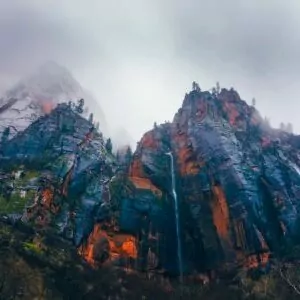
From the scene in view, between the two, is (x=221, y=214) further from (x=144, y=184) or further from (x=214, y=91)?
(x=214, y=91)

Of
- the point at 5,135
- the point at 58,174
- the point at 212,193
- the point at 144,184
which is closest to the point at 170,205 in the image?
the point at 144,184

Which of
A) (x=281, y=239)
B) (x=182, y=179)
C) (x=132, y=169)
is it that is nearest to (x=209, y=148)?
(x=182, y=179)

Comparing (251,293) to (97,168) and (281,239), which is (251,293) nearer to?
(281,239)

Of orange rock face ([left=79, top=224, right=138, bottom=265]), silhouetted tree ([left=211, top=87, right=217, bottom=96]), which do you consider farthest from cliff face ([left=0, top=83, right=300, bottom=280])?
silhouetted tree ([left=211, top=87, right=217, bottom=96])

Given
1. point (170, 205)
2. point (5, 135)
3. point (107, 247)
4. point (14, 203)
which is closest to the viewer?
point (107, 247)

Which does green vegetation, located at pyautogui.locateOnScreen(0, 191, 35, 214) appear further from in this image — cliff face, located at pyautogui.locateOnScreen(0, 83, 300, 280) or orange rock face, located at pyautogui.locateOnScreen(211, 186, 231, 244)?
orange rock face, located at pyautogui.locateOnScreen(211, 186, 231, 244)

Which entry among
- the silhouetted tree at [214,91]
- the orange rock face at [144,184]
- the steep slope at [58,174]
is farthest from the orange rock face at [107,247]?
the silhouetted tree at [214,91]
